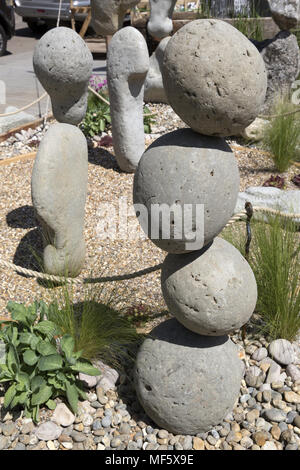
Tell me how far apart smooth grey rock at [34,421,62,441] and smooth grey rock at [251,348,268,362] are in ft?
3.78

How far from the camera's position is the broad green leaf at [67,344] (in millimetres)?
2361

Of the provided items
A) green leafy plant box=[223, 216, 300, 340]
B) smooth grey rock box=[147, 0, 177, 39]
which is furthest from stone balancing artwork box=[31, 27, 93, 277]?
smooth grey rock box=[147, 0, 177, 39]

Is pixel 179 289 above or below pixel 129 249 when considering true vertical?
above

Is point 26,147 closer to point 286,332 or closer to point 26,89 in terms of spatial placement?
point 26,89

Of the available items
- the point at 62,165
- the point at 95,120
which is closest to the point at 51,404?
the point at 62,165

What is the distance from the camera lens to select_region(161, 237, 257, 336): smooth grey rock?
212cm

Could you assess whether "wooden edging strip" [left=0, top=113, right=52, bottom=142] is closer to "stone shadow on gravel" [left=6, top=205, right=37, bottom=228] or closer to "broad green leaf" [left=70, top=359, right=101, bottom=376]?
"stone shadow on gravel" [left=6, top=205, right=37, bottom=228]

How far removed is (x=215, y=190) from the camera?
1.96 metres

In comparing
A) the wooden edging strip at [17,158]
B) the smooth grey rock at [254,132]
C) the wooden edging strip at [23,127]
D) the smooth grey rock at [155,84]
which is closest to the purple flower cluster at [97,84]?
the smooth grey rock at [155,84]

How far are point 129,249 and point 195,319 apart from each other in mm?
1936

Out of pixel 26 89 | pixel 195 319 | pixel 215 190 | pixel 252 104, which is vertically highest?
pixel 252 104

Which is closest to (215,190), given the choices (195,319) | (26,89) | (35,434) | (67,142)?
(195,319)

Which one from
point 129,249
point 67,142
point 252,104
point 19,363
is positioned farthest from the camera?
point 129,249

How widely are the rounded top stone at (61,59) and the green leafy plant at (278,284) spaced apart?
6.25 feet
